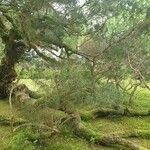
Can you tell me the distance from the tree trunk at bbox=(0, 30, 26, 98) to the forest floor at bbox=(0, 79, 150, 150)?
0.44 metres

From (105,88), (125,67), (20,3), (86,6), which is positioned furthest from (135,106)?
(20,3)

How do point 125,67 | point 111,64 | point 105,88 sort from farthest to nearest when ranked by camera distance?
1. point 125,67
2. point 111,64
3. point 105,88

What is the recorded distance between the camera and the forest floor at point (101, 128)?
8.01 metres

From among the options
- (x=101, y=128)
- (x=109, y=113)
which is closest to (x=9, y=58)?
(x=109, y=113)

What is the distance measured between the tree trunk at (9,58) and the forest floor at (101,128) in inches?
17.4

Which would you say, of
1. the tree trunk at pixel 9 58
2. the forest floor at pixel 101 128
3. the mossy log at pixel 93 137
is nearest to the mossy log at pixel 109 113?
the forest floor at pixel 101 128

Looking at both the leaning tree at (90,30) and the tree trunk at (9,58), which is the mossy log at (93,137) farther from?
the tree trunk at (9,58)

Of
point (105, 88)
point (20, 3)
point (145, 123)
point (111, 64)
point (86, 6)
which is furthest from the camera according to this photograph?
point (145, 123)

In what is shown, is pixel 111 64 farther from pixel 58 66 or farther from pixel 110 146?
pixel 110 146

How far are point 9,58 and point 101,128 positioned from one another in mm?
3006

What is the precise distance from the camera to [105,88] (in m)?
7.60

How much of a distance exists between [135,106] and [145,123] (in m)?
1.26

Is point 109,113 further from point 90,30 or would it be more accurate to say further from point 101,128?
point 90,30

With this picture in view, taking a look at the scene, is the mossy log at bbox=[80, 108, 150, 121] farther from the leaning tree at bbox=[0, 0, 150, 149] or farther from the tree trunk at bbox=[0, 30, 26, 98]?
the tree trunk at bbox=[0, 30, 26, 98]
